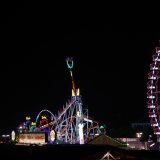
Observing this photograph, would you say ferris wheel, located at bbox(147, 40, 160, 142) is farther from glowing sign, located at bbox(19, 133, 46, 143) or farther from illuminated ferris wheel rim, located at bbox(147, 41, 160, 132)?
glowing sign, located at bbox(19, 133, 46, 143)

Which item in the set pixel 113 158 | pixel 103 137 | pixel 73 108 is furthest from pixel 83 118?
pixel 113 158

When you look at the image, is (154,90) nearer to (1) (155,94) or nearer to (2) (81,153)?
(1) (155,94)

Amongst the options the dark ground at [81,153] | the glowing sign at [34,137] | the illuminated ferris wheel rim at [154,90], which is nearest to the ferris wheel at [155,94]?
A: the illuminated ferris wheel rim at [154,90]

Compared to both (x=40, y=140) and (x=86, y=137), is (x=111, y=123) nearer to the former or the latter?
(x=86, y=137)

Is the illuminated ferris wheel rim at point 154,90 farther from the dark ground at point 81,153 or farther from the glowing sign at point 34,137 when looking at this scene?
the dark ground at point 81,153

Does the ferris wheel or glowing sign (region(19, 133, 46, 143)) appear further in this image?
the ferris wheel

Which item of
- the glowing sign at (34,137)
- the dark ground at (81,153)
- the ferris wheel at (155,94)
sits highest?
the ferris wheel at (155,94)

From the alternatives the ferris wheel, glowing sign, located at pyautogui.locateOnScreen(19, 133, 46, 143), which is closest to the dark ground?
glowing sign, located at pyautogui.locateOnScreen(19, 133, 46, 143)

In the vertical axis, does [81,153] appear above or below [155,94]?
below

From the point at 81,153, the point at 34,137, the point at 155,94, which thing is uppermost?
the point at 155,94

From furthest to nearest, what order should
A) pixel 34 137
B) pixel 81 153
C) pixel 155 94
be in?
pixel 155 94 < pixel 34 137 < pixel 81 153

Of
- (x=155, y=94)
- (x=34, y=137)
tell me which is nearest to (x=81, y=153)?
(x=34, y=137)

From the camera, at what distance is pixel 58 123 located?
51.6 metres

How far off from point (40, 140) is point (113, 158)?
675 inches
